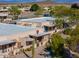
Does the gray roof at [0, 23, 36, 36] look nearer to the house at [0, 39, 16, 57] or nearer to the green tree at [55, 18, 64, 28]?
the house at [0, 39, 16, 57]

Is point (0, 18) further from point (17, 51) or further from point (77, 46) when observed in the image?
point (77, 46)

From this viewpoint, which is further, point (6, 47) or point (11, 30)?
point (11, 30)

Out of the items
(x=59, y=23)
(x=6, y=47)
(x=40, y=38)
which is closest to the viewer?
(x=6, y=47)

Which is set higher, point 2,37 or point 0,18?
point 2,37

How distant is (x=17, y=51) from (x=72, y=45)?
40.5 inches

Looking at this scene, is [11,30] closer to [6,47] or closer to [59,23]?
[6,47]

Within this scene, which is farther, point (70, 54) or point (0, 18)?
point (0, 18)

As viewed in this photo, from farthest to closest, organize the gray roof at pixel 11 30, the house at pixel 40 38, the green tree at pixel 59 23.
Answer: the green tree at pixel 59 23
the house at pixel 40 38
the gray roof at pixel 11 30

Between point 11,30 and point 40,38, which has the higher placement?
point 11,30

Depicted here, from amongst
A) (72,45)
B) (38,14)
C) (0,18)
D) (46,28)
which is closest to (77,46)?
(72,45)

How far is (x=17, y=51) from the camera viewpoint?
4.14 metres

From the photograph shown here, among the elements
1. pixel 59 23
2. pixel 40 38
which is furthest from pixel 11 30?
pixel 59 23

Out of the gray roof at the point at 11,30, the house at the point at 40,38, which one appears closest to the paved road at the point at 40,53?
the house at the point at 40,38

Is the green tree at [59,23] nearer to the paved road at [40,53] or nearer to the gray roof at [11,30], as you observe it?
the gray roof at [11,30]
